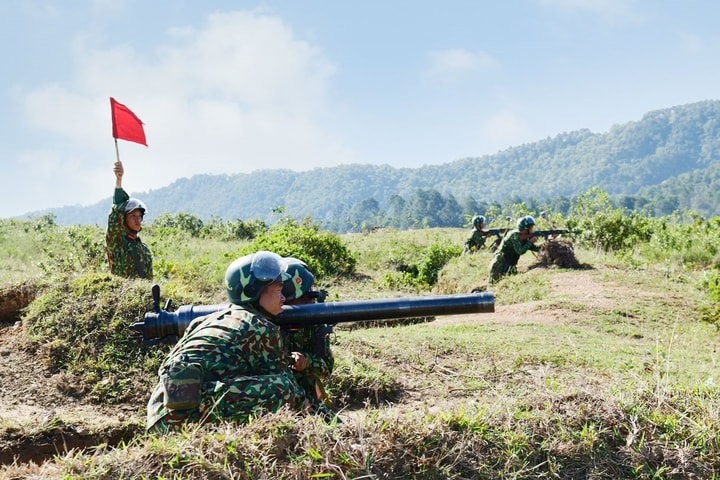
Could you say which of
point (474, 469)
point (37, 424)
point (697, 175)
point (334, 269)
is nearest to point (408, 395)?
point (474, 469)

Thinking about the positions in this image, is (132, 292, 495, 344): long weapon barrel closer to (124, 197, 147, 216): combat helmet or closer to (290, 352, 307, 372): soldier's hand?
(290, 352, 307, 372): soldier's hand

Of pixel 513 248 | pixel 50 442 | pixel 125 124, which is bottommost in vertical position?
pixel 50 442

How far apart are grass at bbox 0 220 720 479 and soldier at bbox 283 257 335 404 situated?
382 millimetres

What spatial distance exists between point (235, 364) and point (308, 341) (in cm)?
105

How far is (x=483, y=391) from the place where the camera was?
5.25 meters

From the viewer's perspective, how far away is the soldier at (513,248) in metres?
12.5

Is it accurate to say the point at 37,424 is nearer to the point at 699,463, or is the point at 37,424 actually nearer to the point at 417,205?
the point at 699,463

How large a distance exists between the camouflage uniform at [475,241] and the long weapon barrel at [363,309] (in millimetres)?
13224

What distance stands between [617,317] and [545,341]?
2.36m

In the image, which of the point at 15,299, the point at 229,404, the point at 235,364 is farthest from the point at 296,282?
the point at 15,299

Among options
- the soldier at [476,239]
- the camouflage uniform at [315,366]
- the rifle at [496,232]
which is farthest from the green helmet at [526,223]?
the camouflage uniform at [315,366]

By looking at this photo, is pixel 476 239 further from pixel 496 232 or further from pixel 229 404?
pixel 229 404

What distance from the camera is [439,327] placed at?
902 cm

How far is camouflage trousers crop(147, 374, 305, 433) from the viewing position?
288 centimetres
